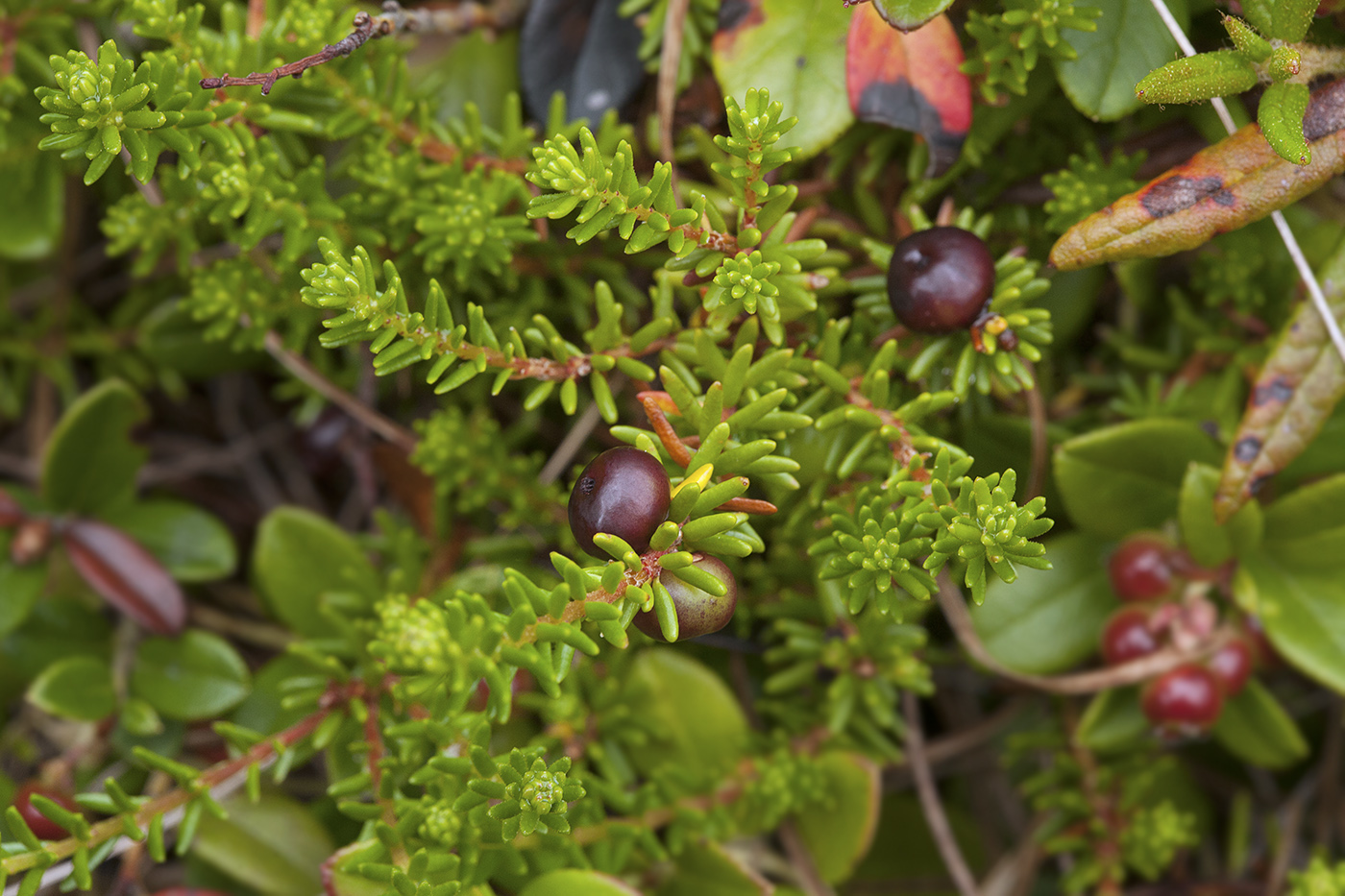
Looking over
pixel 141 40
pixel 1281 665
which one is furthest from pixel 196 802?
pixel 1281 665

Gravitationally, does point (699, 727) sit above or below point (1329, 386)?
below

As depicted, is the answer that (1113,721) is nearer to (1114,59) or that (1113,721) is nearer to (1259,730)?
(1259,730)

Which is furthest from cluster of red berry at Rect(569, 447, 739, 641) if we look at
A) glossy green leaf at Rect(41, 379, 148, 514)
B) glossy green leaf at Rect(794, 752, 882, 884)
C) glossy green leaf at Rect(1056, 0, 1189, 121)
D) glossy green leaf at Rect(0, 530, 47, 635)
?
glossy green leaf at Rect(0, 530, 47, 635)

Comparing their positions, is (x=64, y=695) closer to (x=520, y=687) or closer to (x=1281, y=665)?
(x=520, y=687)

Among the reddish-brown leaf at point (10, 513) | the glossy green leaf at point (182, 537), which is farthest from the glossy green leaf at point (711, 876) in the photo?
the reddish-brown leaf at point (10, 513)

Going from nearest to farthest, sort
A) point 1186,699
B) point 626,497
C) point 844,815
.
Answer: point 626,497 → point 1186,699 → point 844,815

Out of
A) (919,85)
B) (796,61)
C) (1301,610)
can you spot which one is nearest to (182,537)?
(796,61)
